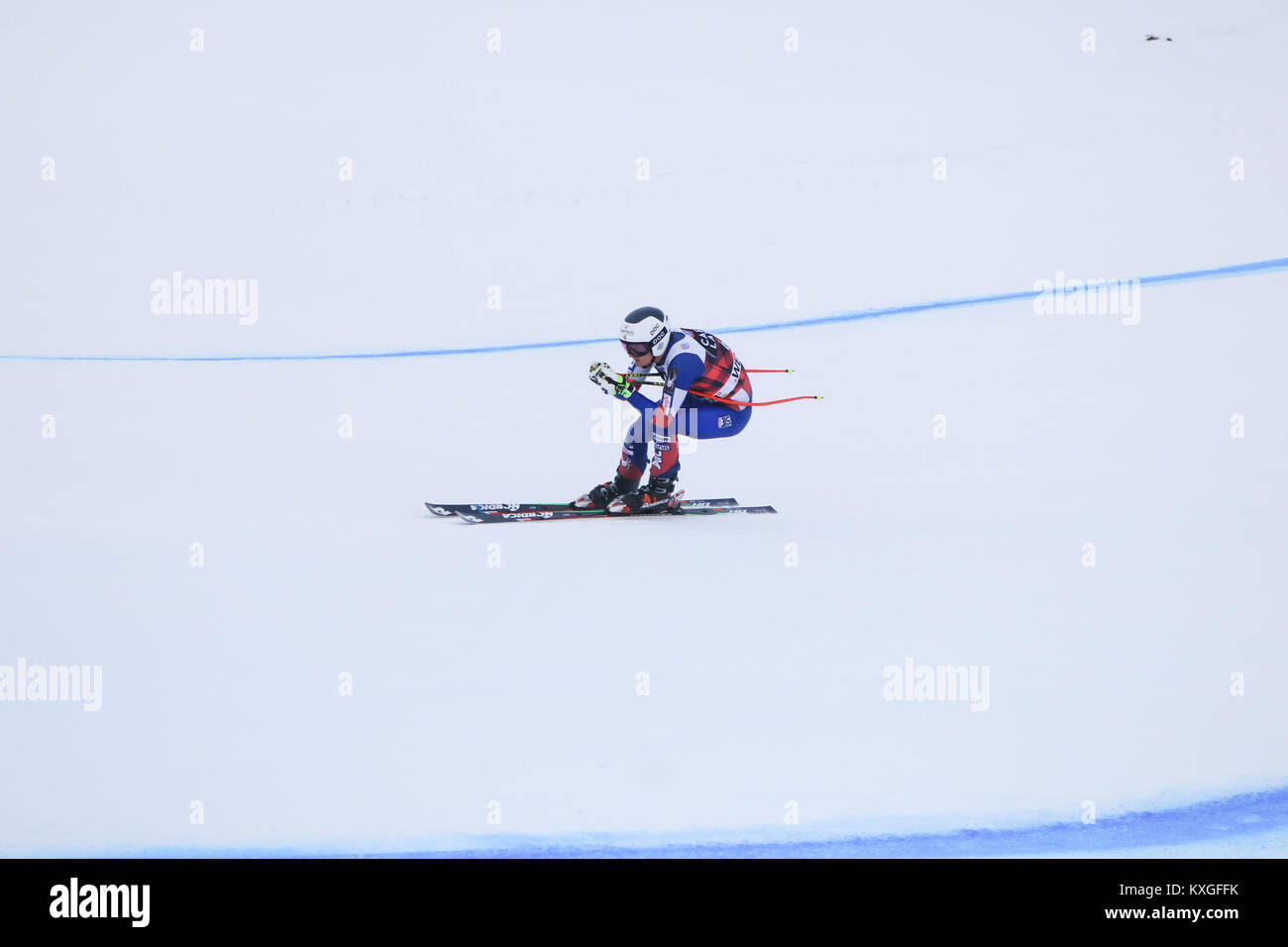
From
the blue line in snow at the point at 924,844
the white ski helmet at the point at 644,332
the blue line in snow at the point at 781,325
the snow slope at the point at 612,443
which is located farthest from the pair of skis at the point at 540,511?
the blue line in snow at the point at 781,325

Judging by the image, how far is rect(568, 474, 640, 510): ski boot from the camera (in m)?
5.58

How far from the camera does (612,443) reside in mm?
7246

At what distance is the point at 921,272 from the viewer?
10508 millimetres

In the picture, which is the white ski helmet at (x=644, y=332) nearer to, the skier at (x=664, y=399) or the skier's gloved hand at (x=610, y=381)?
the skier at (x=664, y=399)

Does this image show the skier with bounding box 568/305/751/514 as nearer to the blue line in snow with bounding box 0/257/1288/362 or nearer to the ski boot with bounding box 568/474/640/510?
the ski boot with bounding box 568/474/640/510

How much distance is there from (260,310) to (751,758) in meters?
7.90

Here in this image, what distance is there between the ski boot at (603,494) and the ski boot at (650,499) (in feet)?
0.11

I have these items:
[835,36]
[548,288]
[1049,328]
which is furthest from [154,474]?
[835,36]

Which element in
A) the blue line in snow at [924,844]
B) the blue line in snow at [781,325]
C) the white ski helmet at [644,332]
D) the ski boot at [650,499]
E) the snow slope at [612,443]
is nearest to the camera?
the blue line in snow at [924,844]

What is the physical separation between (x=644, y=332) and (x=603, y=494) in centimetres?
78

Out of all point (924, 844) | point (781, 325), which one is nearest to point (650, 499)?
point (924, 844)

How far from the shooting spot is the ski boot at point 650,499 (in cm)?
555

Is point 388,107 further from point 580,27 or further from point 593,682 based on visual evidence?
point 593,682

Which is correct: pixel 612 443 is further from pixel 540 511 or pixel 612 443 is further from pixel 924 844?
pixel 924 844
